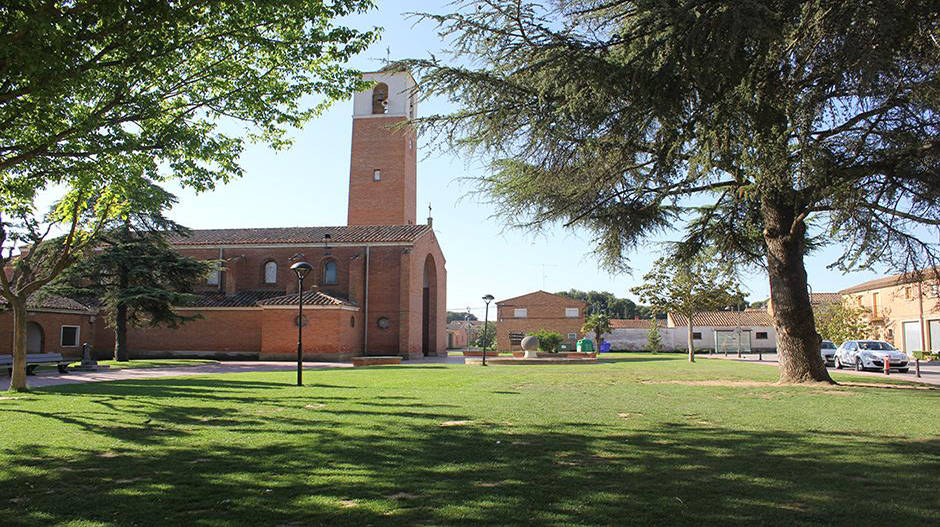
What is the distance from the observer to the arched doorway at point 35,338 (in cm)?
3323

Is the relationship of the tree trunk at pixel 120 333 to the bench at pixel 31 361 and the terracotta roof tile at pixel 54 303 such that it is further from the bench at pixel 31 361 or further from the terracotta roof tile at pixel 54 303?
the bench at pixel 31 361

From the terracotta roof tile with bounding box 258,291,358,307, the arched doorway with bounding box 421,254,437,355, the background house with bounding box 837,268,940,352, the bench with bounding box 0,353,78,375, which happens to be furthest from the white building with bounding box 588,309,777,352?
the bench with bounding box 0,353,78,375

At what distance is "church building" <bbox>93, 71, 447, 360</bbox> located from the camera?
36406 millimetres

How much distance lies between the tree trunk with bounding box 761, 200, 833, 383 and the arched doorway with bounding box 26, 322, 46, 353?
34.6m

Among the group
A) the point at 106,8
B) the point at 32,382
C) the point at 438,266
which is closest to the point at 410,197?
the point at 438,266

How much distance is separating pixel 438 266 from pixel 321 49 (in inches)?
1466

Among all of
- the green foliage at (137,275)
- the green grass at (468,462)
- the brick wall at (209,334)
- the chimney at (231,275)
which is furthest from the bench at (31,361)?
the chimney at (231,275)

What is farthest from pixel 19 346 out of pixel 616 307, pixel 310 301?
pixel 616 307

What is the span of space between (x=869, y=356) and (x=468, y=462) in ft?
95.1

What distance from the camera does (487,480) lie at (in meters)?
5.48

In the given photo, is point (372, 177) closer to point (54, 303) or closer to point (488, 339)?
point (54, 303)

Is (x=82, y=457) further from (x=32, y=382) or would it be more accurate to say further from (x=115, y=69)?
(x=32, y=382)

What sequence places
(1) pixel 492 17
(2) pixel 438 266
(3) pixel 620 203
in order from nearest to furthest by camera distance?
1. (1) pixel 492 17
2. (3) pixel 620 203
3. (2) pixel 438 266

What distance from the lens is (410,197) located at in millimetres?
48781
